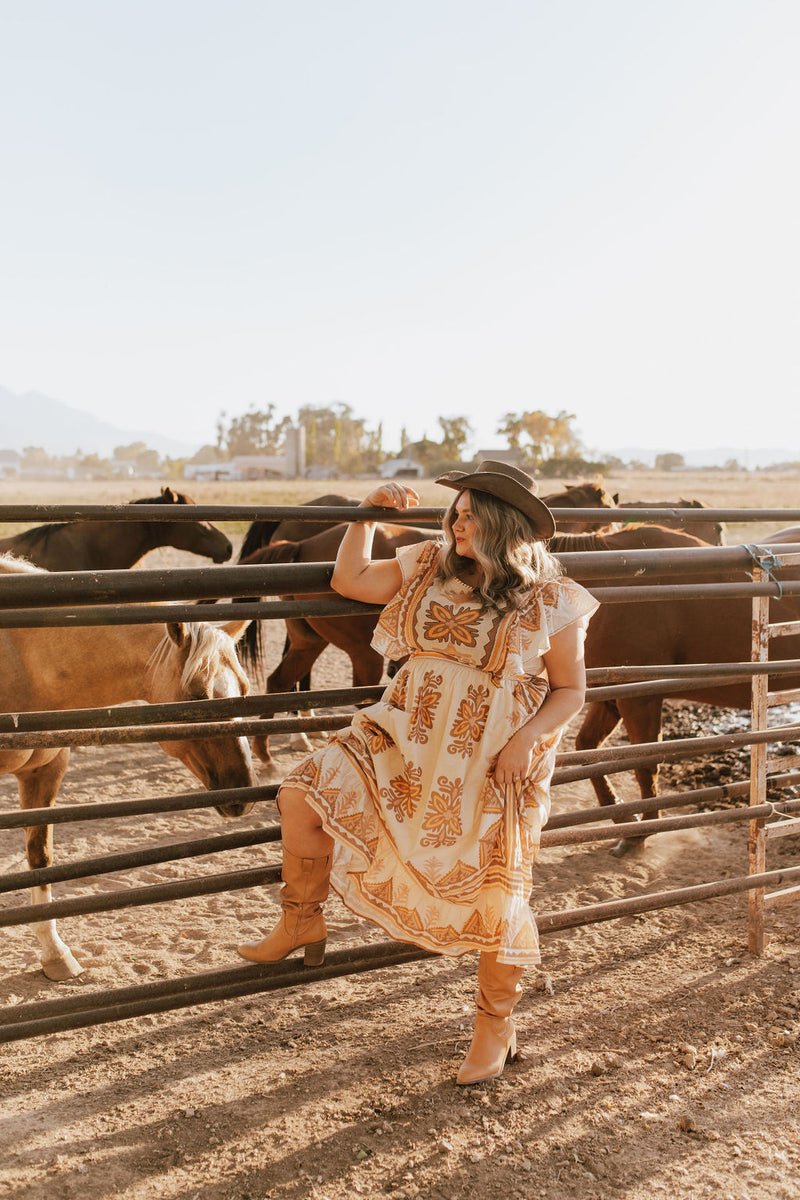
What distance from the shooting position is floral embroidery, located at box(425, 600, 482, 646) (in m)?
2.17

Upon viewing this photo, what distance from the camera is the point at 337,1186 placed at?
1.98 meters

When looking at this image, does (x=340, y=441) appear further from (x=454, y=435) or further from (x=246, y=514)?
(x=246, y=514)

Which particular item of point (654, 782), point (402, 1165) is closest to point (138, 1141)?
point (402, 1165)

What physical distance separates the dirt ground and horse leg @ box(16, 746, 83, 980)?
0.25 ft

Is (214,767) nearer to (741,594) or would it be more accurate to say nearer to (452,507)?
(452,507)

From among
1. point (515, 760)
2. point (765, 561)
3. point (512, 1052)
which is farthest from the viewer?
point (765, 561)

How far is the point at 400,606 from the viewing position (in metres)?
2.26

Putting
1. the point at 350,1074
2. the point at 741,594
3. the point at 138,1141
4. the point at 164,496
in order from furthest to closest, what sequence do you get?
1. the point at 164,496
2. the point at 741,594
3. the point at 350,1074
4. the point at 138,1141

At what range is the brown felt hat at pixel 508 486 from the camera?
2.14 meters

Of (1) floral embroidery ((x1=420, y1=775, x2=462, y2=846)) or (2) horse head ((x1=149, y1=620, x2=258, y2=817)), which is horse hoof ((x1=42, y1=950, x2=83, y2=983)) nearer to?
(2) horse head ((x1=149, y1=620, x2=258, y2=817))

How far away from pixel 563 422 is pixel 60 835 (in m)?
66.9

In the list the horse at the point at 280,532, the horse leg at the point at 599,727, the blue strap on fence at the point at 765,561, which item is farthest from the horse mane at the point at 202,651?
the horse at the point at 280,532

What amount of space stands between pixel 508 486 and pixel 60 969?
252 centimetres

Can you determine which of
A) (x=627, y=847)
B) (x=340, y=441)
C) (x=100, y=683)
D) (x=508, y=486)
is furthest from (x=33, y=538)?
(x=340, y=441)
